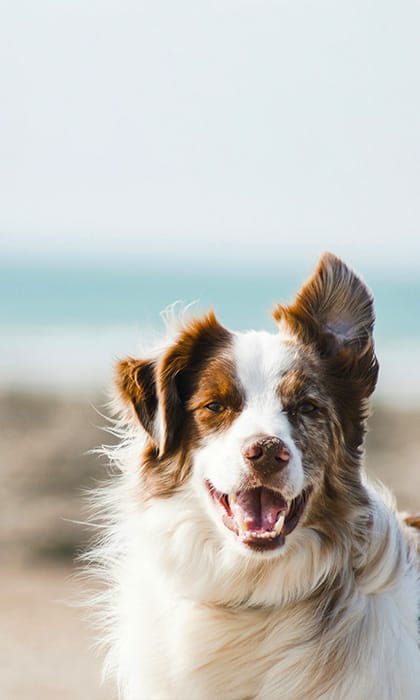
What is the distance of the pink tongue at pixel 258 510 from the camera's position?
4488mm

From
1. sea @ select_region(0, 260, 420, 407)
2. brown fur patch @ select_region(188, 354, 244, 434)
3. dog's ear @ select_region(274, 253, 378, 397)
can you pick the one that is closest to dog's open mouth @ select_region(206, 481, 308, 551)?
brown fur patch @ select_region(188, 354, 244, 434)

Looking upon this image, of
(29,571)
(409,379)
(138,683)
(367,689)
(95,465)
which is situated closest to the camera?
(367,689)

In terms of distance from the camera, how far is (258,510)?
451 cm

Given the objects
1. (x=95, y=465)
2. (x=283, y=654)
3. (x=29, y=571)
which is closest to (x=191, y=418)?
(x=283, y=654)

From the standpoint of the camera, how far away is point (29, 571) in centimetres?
1163

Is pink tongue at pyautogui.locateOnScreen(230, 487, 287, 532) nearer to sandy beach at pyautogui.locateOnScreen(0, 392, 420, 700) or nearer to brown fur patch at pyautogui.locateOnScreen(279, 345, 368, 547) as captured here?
brown fur patch at pyautogui.locateOnScreen(279, 345, 368, 547)

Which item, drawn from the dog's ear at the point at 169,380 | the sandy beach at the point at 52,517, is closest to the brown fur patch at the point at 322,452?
the dog's ear at the point at 169,380

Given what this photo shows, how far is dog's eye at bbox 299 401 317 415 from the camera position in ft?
15.3

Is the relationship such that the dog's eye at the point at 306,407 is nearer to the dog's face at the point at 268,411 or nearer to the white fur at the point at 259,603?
the dog's face at the point at 268,411

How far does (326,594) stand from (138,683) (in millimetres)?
914

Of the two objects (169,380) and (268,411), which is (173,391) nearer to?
(169,380)

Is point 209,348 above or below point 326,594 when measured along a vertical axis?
above

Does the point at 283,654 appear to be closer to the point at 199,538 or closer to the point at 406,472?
the point at 199,538

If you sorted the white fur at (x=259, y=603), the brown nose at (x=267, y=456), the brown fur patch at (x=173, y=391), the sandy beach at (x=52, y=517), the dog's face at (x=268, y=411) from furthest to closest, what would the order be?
the sandy beach at (x=52, y=517), the brown fur patch at (x=173, y=391), the white fur at (x=259, y=603), the dog's face at (x=268, y=411), the brown nose at (x=267, y=456)
